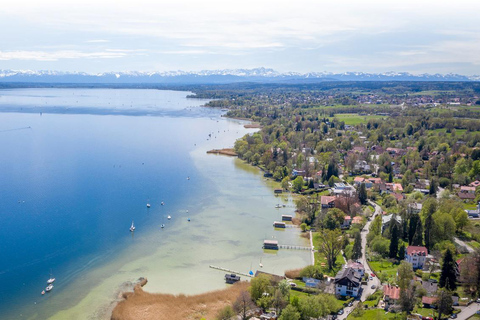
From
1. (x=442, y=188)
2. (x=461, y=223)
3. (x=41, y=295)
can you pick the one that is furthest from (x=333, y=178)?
(x=41, y=295)

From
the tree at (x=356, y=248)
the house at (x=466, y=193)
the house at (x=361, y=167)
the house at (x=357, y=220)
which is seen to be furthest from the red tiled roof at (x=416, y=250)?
the house at (x=361, y=167)

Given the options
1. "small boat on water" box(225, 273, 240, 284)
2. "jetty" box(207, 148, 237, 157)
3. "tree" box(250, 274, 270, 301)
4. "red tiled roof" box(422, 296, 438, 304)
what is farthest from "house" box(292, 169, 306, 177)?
"red tiled roof" box(422, 296, 438, 304)

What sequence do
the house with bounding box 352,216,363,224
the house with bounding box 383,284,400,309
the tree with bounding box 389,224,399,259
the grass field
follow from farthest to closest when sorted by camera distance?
1. the grass field
2. the house with bounding box 352,216,363,224
3. the tree with bounding box 389,224,399,259
4. the house with bounding box 383,284,400,309

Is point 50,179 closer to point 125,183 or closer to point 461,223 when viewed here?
point 125,183

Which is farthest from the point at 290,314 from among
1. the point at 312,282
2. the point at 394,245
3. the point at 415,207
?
the point at 415,207

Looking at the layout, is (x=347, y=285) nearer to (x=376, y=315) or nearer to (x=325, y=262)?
(x=376, y=315)

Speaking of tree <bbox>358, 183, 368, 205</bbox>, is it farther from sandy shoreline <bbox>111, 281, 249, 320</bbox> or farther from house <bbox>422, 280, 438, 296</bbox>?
sandy shoreline <bbox>111, 281, 249, 320</bbox>
